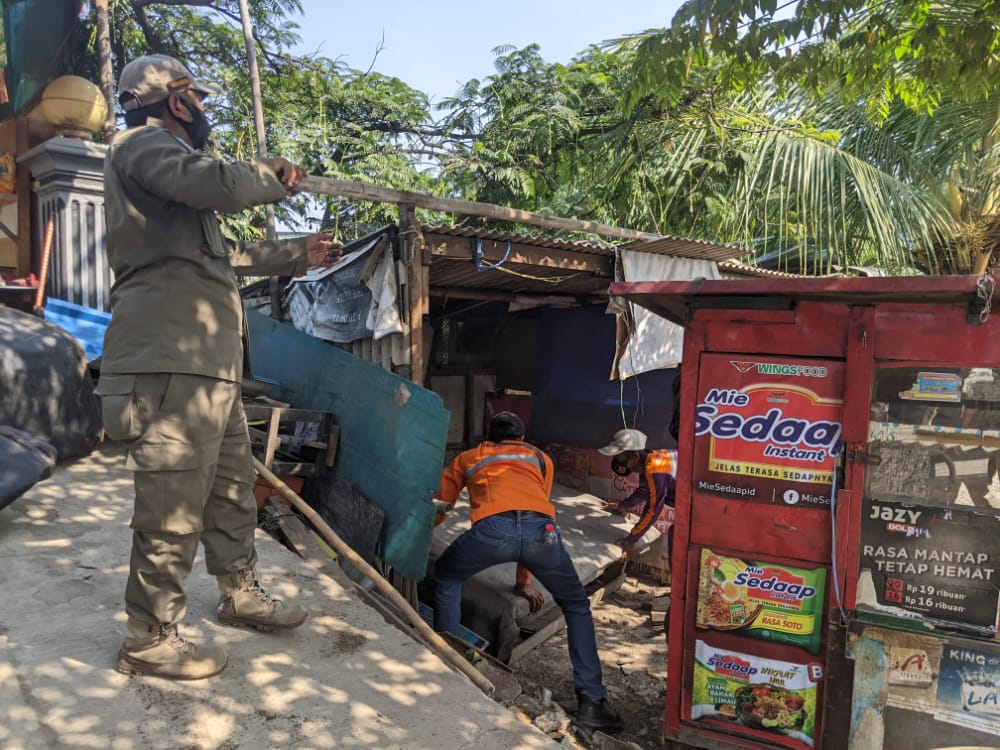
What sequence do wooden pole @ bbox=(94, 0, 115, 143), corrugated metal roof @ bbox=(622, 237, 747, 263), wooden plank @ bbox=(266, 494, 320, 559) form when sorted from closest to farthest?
1. wooden plank @ bbox=(266, 494, 320, 559)
2. corrugated metal roof @ bbox=(622, 237, 747, 263)
3. wooden pole @ bbox=(94, 0, 115, 143)

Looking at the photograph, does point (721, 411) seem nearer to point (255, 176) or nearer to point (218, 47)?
point (255, 176)

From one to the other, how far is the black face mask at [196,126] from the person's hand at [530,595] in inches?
156

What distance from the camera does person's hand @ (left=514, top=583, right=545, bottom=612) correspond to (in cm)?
537

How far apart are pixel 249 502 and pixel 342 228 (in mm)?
12006

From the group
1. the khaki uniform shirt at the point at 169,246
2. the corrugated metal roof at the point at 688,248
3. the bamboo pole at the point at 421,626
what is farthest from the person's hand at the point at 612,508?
the khaki uniform shirt at the point at 169,246

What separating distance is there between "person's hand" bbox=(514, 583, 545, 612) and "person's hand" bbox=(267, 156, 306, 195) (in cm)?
383

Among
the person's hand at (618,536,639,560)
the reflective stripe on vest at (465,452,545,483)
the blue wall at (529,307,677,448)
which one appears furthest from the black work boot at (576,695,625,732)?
the blue wall at (529,307,677,448)

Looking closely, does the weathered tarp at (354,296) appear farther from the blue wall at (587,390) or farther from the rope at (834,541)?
the rope at (834,541)

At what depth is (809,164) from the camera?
6879mm

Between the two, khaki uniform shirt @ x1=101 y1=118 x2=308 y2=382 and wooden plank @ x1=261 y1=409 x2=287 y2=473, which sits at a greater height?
khaki uniform shirt @ x1=101 y1=118 x2=308 y2=382

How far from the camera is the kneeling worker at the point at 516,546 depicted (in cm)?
438

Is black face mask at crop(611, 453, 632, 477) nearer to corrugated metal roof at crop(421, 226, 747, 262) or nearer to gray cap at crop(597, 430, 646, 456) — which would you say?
gray cap at crop(597, 430, 646, 456)

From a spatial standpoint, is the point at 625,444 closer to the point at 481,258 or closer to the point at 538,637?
the point at 538,637

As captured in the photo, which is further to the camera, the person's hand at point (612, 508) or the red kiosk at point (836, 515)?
the person's hand at point (612, 508)
